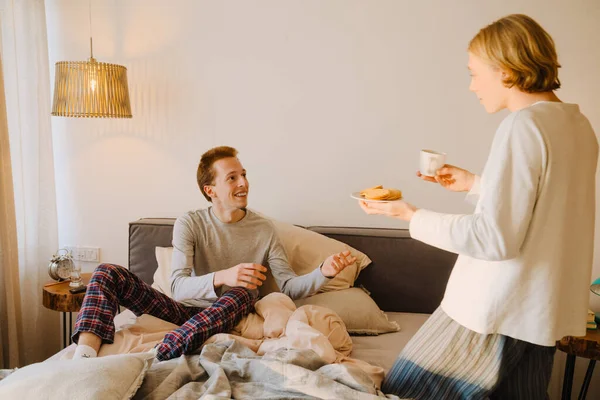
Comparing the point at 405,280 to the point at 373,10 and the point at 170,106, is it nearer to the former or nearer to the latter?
the point at 373,10

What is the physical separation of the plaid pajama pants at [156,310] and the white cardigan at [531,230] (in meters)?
0.91

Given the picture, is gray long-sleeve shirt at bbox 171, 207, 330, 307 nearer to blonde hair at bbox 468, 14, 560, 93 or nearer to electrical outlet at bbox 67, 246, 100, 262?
electrical outlet at bbox 67, 246, 100, 262

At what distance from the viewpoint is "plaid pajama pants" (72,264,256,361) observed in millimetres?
1834

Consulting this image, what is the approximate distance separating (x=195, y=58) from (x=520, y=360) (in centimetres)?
217

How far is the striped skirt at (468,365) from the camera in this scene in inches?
54.2

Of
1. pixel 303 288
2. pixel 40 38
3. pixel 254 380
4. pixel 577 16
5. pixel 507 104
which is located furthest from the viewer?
pixel 40 38

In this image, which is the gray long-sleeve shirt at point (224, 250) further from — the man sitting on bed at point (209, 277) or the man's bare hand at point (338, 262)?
the man's bare hand at point (338, 262)

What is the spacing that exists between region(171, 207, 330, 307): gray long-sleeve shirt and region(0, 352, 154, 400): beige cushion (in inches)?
30.0

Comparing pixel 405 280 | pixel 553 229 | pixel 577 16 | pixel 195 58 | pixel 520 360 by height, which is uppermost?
pixel 577 16

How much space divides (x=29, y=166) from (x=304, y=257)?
1500 mm

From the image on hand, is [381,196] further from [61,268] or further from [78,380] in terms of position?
[61,268]

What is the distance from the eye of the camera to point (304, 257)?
2.51 m

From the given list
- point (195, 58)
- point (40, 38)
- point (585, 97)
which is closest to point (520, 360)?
point (585, 97)

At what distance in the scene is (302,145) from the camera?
2.82 metres
